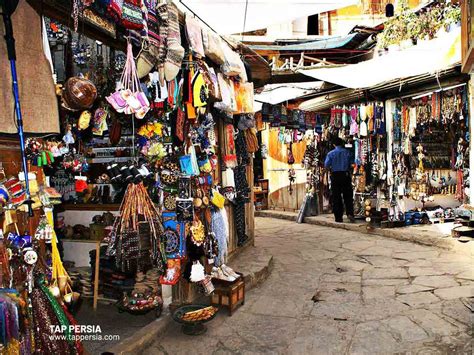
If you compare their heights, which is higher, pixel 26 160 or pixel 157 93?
pixel 157 93

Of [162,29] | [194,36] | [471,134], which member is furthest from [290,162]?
[162,29]

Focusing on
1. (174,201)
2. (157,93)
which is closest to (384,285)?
(174,201)

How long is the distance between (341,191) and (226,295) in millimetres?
6614

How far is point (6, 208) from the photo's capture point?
8.99ft

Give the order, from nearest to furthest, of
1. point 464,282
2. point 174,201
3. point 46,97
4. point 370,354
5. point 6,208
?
point 6,208 < point 46,97 < point 370,354 < point 174,201 < point 464,282

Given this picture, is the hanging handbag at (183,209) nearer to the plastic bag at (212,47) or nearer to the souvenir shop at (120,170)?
the souvenir shop at (120,170)

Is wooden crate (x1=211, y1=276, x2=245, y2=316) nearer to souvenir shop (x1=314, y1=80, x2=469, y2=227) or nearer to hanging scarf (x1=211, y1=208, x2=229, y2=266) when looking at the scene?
hanging scarf (x1=211, y1=208, x2=229, y2=266)

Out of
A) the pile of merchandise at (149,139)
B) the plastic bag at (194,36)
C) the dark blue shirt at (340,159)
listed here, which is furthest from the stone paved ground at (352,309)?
the plastic bag at (194,36)

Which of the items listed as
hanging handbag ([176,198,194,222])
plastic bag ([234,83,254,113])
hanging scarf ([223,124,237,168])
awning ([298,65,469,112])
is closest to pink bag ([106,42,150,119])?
hanging handbag ([176,198,194,222])

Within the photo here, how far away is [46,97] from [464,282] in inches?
226

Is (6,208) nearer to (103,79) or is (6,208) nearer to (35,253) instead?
(35,253)

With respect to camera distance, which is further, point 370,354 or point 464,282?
point 464,282

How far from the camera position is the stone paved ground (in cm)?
425

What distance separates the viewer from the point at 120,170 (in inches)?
169
